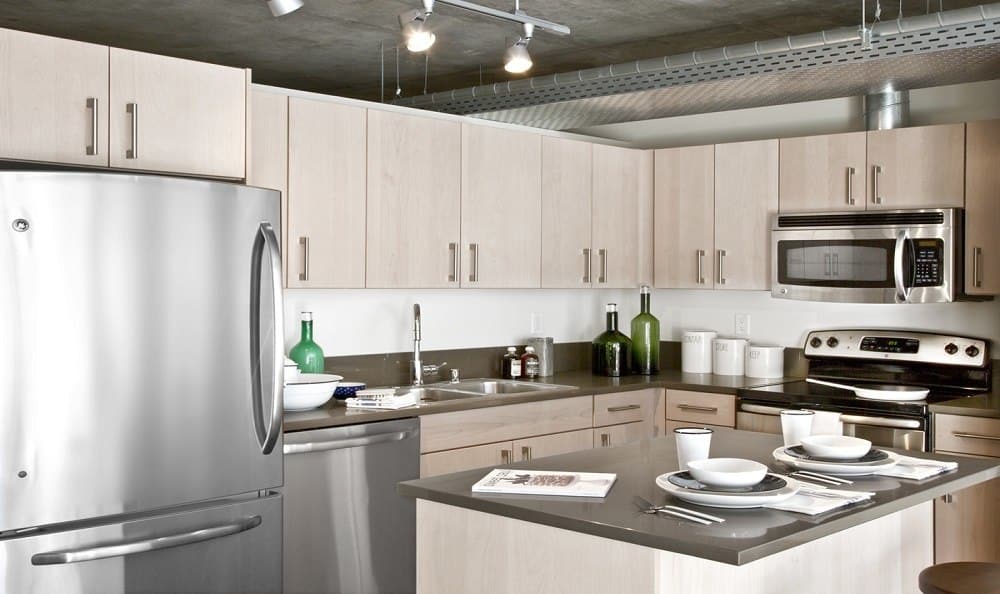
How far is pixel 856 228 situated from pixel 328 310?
7.95 ft

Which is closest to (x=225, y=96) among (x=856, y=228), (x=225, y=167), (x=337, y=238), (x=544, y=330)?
(x=225, y=167)

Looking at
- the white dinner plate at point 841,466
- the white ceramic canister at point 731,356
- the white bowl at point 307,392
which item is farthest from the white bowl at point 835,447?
the white ceramic canister at point 731,356

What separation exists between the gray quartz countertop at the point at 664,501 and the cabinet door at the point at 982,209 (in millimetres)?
1781

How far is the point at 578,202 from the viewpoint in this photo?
5098mm

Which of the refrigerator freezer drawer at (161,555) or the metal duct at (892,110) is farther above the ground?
the metal duct at (892,110)

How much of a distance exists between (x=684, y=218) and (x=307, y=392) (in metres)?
2.41

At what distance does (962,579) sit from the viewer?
2336 mm

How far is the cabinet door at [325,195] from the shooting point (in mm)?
3920

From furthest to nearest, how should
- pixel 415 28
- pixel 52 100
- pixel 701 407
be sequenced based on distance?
pixel 701 407
pixel 52 100
pixel 415 28

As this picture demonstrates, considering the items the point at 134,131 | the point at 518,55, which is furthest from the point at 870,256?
the point at 134,131

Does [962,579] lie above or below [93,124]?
below

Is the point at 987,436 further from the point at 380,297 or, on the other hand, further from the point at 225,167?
the point at 225,167

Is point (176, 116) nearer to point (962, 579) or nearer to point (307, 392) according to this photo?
point (307, 392)

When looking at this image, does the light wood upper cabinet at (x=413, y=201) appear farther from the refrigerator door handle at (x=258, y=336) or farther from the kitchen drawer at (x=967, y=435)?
the kitchen drawer at (x=967, y=435)
